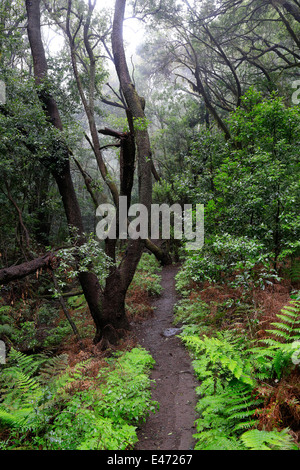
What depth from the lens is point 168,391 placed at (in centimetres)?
480

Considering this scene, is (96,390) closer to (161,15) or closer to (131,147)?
(131,147)

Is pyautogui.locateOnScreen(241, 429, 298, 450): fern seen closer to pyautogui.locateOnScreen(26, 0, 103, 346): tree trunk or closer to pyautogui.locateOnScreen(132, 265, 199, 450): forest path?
pyautogui.locateOnScreen(132, 265, 199, 450): forest path

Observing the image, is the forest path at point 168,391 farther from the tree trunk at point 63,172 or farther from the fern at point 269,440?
the tree trunk at point 63,172

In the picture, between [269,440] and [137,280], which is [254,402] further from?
[137,280]

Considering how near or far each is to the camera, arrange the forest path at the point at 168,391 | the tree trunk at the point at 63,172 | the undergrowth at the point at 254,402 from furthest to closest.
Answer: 1. the tree trunk at the point at 63,172
2. the forest path at the point at 168,391
3. the undergrowth at the point at 254,402

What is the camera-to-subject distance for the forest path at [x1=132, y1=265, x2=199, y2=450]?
3.69m

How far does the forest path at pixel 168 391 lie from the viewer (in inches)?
145

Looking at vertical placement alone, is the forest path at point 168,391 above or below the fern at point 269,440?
below

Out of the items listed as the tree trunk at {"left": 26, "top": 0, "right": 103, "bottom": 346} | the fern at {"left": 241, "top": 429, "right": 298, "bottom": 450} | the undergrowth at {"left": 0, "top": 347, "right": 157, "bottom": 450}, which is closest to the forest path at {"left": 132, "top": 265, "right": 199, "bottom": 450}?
the undergrowth at {"left": 0, "top": 347, "right": 157, "bottom": 450}

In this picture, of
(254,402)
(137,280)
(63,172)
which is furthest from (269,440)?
(137,280)

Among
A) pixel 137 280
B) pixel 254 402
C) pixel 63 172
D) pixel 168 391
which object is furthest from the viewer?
pixel 137 280

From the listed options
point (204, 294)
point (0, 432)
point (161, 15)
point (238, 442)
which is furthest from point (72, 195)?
point (161, 15)

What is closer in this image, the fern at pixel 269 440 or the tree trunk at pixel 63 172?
the fern at pixel 269 440

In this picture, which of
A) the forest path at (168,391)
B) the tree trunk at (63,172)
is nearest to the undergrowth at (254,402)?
the forest path at (168,391)
